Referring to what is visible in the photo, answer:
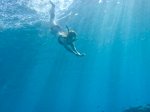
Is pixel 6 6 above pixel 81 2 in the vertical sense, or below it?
below

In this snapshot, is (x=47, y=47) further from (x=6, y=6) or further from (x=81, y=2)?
(x=6, y=6)

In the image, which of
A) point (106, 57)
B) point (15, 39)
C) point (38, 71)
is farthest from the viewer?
point (106, 57)

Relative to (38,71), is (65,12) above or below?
below

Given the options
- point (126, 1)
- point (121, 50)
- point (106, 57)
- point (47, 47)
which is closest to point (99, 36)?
point (47, 47)

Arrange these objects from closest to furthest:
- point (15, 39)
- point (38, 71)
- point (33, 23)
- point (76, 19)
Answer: point (33, 23)
point (76, 19)
point (15, 39)
point (38, 71)

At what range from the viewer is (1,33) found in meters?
23.4

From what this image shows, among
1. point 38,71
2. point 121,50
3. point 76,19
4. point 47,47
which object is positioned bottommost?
point 76,19

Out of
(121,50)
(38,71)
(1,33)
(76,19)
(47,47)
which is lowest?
(1,33)

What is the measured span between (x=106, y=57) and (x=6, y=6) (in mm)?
29790

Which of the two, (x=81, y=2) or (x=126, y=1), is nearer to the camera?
(x=81, y=2)

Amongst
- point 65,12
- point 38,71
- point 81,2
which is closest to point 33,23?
point 65,12

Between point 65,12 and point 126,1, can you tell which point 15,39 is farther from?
point 126,1

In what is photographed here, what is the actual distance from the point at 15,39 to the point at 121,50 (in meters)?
20.5

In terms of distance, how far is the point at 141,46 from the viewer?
41719 millimetres
